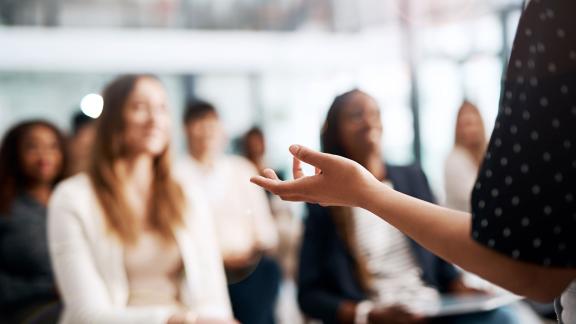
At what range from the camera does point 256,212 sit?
2.43 meters

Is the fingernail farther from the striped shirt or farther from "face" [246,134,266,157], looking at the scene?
"face" [246,134,266,157]

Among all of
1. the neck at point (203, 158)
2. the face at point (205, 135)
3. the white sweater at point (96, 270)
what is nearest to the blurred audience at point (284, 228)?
the face at point (205, 135)

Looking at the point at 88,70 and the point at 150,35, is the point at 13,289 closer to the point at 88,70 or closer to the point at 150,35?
the point at 88,70

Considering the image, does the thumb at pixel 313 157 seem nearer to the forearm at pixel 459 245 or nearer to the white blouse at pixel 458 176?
the forearm at pixel 459 245

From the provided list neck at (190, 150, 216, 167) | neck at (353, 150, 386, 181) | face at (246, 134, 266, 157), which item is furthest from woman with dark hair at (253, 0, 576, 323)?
face at (246, 134, 266, 157)

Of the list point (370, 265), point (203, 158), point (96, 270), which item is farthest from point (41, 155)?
point (370, 265)

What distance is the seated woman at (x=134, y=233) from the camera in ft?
4.70

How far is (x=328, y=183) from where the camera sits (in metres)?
0.68

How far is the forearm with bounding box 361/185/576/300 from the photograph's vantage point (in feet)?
1.92

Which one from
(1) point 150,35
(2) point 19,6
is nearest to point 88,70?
(2) point 19,6

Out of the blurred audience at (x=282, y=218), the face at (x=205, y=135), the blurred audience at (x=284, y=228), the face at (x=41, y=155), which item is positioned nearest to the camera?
the face at (x=41, y=155)

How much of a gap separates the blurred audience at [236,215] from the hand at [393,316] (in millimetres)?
394

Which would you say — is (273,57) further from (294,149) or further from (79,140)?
(294,149)

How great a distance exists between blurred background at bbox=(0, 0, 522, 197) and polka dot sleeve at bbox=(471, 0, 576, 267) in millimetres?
1261
